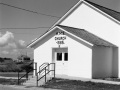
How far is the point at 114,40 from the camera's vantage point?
72.6 ft

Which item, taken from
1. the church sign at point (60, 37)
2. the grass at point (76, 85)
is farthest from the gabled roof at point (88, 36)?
the grass at point (76, 85)

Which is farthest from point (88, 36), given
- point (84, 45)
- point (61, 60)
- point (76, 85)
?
point (76, 85)

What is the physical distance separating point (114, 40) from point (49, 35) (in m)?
5.60

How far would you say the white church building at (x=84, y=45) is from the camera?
19.9 metres

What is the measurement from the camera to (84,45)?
19859mm

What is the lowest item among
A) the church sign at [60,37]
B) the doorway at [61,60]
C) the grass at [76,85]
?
the grass at [76,85]

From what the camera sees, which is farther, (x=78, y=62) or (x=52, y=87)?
(x=78, y=62)

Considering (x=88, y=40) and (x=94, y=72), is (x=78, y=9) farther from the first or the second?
(x=94, y=72)

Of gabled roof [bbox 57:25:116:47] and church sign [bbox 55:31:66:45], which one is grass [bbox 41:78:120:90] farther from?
church sign [bbox 55:31:66:45]

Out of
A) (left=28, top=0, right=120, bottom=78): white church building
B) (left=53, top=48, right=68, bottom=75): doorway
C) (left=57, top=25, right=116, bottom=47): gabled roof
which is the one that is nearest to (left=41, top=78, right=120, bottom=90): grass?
(left=28, top=0, right=120, bottom=78): white church building

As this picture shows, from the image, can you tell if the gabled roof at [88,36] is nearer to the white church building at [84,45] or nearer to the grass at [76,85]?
the white church building at [84,45]

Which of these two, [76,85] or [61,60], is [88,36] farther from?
[76,85]

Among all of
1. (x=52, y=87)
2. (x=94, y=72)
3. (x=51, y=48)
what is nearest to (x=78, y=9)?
(x=51, y=48)

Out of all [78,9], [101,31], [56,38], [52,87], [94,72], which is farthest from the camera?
[78,9]
